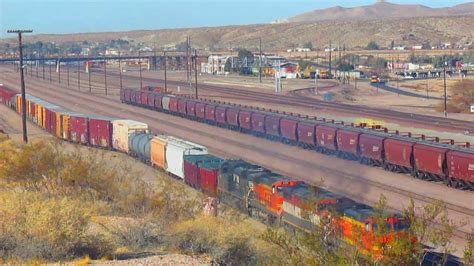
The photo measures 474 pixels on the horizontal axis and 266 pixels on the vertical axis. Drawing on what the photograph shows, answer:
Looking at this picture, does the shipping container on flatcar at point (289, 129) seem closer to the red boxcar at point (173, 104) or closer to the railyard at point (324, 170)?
the railyard at point (324, 170)

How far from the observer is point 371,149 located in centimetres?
4572

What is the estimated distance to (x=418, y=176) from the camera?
42.2 metres

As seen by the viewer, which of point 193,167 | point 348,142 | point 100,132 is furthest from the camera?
point 100,132

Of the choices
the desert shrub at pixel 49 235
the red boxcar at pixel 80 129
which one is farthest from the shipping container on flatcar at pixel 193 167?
the red boxcar at pixel 80 129

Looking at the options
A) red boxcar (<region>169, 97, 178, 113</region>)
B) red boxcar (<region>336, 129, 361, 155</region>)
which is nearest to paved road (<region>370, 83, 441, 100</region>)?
red boxcar (<region>169, 97, 178, 113</region>)

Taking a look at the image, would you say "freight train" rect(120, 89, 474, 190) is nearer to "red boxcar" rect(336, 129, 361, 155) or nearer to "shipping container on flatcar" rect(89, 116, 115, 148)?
"red boxcar" rect(336, 129, 361, 155)

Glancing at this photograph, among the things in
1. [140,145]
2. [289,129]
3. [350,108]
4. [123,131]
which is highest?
[123,131]

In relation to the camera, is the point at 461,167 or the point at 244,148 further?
the point at 244,148

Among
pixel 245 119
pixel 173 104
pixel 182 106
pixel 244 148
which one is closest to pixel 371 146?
pixel 244 148

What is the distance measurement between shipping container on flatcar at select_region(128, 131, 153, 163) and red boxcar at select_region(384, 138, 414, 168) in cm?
1318

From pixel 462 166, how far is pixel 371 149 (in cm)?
835

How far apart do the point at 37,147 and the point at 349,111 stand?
47.8 metres

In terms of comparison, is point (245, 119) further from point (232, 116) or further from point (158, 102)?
point (158, 102)

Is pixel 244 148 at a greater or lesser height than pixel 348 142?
lesser
